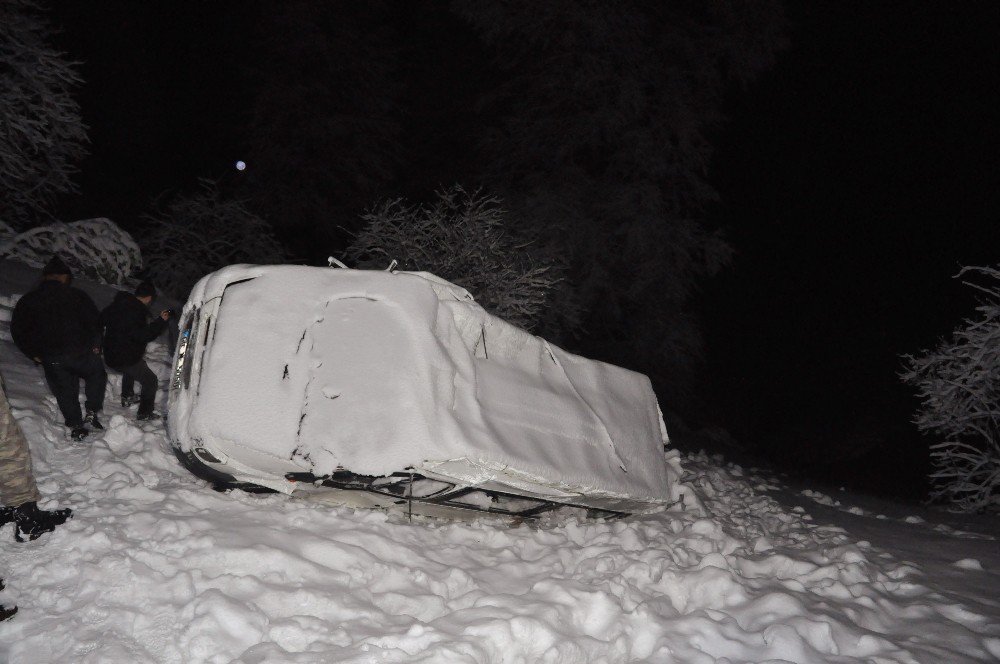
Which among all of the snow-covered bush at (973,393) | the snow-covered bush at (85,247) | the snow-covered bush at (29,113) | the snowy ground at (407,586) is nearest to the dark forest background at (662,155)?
the snow-covered bush at (29,113)

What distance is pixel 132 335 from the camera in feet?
16.9

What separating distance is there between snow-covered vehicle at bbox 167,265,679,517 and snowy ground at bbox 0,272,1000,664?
0.32 m

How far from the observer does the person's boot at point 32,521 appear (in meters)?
3.41

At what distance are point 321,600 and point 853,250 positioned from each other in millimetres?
27596

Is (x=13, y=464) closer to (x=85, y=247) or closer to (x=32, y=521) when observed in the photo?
(x=32, y=521)

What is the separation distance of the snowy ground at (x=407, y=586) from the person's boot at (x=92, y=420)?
0.21 m

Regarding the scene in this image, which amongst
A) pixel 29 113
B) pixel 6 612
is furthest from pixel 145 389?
pixel 29 113

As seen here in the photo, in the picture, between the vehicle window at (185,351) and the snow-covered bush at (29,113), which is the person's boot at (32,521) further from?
the snow-covered bush at (29,113)

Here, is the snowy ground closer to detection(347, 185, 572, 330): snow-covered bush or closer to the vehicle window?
the vehicle window

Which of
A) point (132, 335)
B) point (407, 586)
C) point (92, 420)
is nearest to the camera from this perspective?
point (407, 586)

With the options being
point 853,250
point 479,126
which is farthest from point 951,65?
point 479,126

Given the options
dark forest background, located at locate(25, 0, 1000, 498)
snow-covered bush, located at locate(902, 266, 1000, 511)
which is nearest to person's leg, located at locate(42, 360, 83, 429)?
dark forest background, located at locate(25, 0, 1000, 498)

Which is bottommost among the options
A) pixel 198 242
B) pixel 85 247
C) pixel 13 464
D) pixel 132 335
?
pixel 13 464

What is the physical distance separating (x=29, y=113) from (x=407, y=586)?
11150 mm
